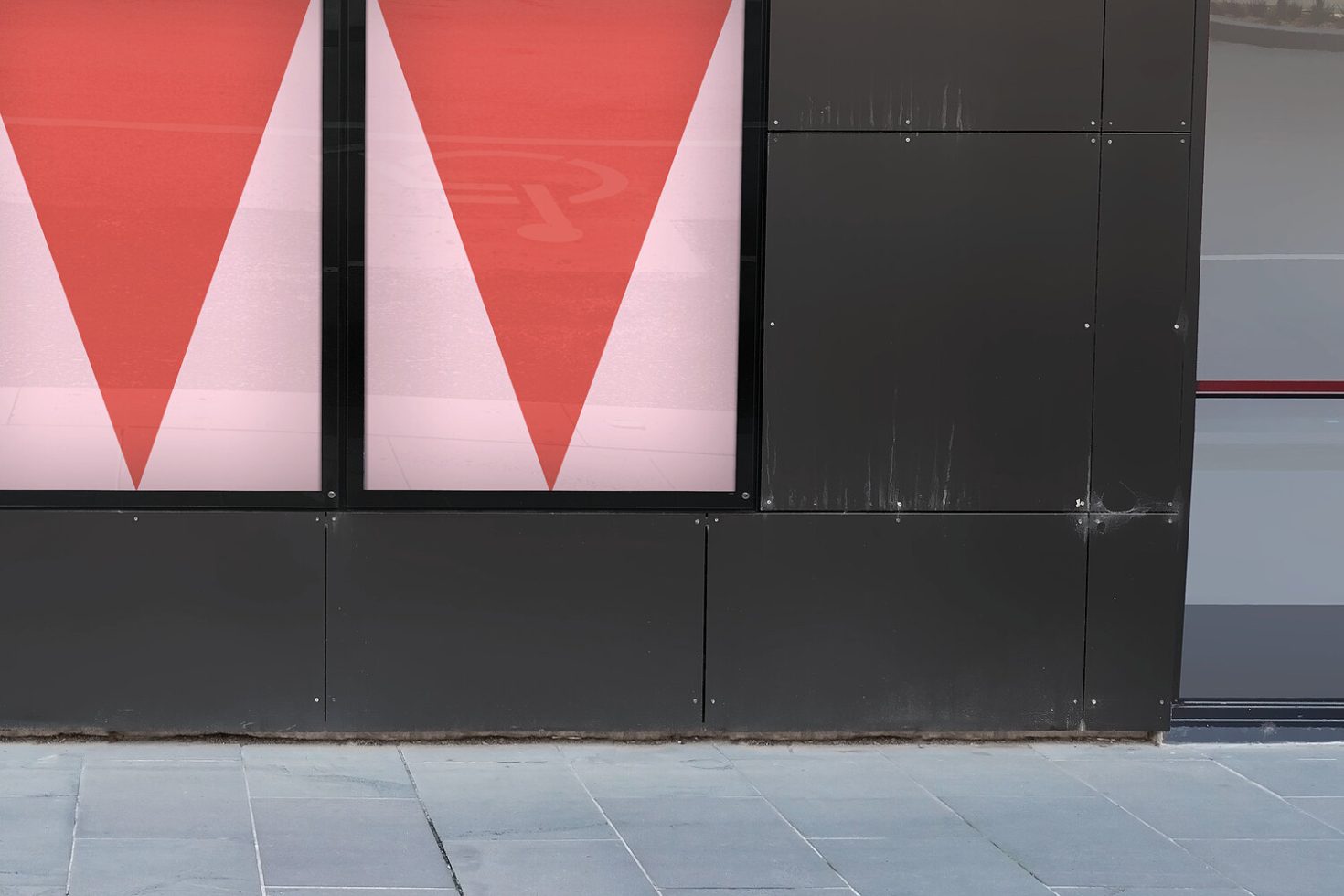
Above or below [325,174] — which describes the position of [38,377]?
below

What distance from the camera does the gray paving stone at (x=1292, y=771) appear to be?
19.8ft

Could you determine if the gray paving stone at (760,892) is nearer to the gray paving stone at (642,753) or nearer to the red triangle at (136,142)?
the gray paving stone at (642,753)

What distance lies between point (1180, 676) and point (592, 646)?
2.52 meters

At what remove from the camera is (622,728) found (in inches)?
252

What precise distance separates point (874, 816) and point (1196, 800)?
4.21ft

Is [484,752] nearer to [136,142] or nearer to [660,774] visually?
[660,774]

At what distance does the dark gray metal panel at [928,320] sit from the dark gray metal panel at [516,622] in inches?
25.0

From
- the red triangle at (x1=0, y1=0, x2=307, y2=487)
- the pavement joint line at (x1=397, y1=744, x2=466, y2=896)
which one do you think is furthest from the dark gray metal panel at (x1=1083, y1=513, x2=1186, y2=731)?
the red triangle at (x1=0, y1=0, x2=307, y2=487)

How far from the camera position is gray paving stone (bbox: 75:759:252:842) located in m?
5.14

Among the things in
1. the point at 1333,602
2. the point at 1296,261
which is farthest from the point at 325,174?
the point at 1333,602

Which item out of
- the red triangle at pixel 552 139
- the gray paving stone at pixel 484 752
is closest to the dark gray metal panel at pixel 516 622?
the gray paving stone at pixel 484 752

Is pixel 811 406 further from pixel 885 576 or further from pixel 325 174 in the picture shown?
pixel 325 174

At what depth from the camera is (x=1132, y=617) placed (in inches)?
256

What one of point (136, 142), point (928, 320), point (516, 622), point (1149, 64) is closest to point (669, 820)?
point (516, 622)
